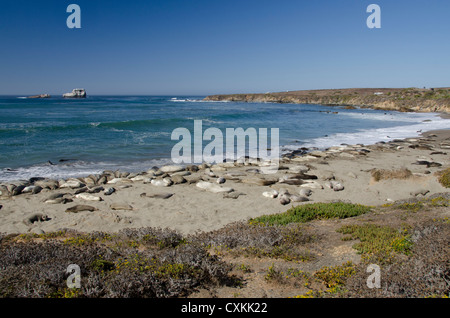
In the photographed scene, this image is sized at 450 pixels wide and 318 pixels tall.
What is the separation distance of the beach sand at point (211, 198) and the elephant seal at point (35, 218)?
0.09 metres

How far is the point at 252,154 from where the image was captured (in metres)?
20.6

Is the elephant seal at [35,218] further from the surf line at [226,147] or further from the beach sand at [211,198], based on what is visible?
the surf line at [226,147]

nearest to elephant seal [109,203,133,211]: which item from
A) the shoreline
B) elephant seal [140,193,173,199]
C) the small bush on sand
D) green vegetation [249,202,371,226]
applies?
elephant seal [140,193,173,199]

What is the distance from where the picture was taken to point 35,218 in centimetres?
901

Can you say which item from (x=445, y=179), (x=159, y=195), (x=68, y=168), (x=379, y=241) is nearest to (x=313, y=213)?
(x=379, y=241)

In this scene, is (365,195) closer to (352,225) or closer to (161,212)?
(352,225)

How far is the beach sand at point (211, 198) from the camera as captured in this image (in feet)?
29.4

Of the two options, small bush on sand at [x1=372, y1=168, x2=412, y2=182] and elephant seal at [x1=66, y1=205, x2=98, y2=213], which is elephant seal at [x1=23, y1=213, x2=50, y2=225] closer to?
elephant seal at [x1=66, y1=205, x2=98, y2=213]

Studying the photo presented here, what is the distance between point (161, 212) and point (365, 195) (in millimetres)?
7888

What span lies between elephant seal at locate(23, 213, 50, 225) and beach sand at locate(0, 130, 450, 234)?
0.09 metres

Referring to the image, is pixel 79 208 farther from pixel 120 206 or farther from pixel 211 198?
pixel 211 198
